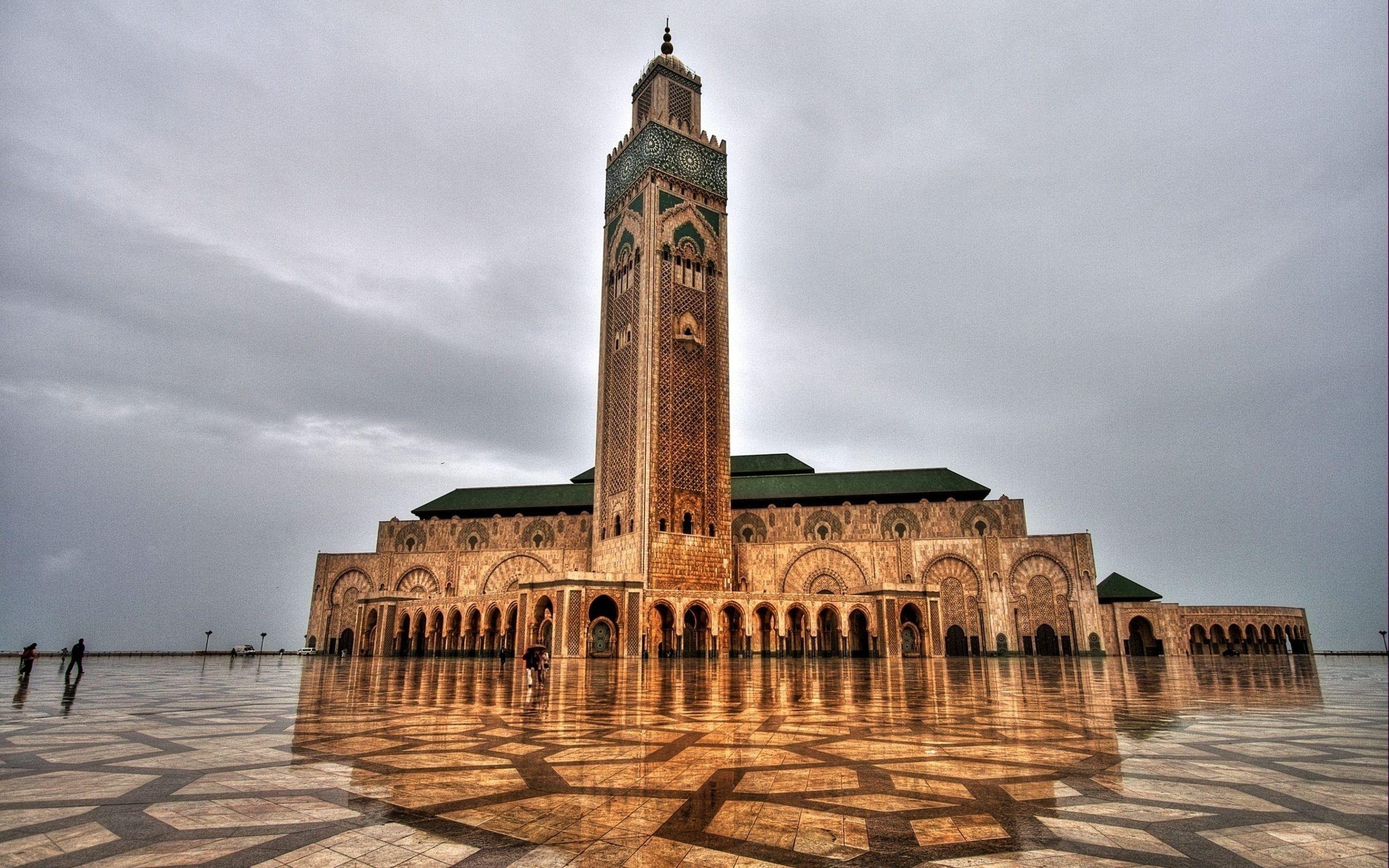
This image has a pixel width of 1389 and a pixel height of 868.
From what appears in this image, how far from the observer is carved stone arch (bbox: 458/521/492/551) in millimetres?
42625

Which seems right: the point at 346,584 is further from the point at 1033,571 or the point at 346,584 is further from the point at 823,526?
the point at 1033,571

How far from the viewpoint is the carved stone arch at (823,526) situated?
38.8 m

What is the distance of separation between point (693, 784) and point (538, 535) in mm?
39104

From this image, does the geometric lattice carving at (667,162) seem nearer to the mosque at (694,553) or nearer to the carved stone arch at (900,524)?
the mosque at (694,553)

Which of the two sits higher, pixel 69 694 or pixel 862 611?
pixel 862 611

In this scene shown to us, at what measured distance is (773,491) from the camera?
135 ft

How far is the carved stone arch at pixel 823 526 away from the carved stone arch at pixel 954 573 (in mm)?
4778

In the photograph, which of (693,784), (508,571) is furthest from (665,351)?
(693,784)

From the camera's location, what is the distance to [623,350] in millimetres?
35344

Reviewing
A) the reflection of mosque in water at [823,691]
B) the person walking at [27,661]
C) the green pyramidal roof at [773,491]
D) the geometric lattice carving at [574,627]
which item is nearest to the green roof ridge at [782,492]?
the green pyramidal roof at [773,491]

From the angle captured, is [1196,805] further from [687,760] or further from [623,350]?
[623,350]

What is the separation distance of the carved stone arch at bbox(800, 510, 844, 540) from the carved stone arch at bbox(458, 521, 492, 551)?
60.8 feet

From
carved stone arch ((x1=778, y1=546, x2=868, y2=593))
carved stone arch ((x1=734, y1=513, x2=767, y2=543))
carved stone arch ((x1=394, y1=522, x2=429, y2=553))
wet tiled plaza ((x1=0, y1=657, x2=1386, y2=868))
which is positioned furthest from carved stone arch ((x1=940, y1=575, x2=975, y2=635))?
carved stone arch ((x1=394, y1=522, x2=429, y2=553))

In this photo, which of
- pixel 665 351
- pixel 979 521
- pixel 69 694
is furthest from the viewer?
pixel 979 521
